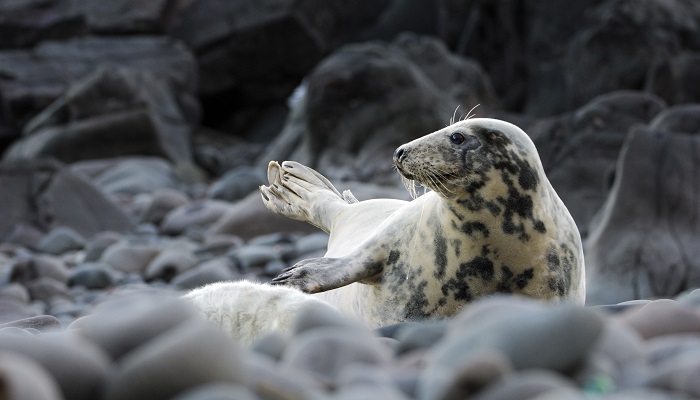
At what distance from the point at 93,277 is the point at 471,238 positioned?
5661 millimetres

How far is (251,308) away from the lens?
129 inches

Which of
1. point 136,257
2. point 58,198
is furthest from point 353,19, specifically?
point 136,257

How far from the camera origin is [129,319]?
194cm

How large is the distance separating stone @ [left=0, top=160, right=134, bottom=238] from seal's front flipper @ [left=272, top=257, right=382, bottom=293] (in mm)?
8968

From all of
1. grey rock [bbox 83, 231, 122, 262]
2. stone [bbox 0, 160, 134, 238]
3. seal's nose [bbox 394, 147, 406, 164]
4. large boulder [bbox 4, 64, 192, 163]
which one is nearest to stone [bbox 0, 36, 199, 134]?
large boulder [bbox 4, 64, 192, 163]

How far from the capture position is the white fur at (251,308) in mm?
3203

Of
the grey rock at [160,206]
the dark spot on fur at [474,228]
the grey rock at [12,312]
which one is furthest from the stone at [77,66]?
the dark spot on fur at [474,228]

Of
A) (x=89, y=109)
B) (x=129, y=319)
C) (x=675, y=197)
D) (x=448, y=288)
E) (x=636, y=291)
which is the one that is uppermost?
(x=129, y=319)

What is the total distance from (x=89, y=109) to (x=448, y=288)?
1916 cm

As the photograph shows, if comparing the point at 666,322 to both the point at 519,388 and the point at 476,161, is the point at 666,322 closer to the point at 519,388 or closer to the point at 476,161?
the point at 519,388

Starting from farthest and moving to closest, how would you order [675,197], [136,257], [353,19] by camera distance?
[353,19] < [136,257] < [675,197]

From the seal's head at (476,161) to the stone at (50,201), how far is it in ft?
31.1

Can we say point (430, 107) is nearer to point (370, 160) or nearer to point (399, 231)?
point (370, 160)

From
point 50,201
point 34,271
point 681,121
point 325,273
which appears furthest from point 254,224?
point 325,273
